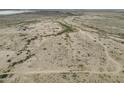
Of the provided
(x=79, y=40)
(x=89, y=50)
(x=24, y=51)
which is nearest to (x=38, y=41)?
(x=24, y=51)

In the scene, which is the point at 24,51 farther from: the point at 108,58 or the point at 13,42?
the point at 108,58

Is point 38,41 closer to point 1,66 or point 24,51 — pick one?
point 24,51

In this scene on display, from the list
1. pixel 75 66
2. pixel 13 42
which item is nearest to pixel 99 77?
pixel 75 66

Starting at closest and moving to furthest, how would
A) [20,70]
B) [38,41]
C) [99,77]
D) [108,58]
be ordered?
[99,77]
[20,70]
[108,58]
[38,41]

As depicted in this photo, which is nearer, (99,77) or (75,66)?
(99,77)
